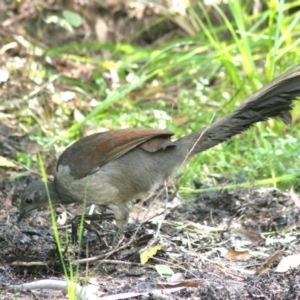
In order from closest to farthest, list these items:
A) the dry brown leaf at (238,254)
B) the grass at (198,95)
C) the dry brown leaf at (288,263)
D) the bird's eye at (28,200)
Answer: the dry brown leaf at (288,263), the dry brown leaf at (238,254), the bird's eye at (28,200), the grass at (198,95)

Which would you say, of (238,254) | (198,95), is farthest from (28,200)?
(198,95)

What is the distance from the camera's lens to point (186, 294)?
13.3ft

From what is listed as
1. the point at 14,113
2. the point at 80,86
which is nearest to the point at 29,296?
the point at 14,113

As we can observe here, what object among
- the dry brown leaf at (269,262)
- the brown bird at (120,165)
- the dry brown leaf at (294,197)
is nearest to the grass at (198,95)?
the dry brown leaf at (294,197)

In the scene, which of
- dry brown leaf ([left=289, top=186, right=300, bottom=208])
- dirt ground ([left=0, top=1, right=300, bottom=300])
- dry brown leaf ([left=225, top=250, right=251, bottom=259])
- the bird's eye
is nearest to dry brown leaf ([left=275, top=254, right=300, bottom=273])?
dirt ground ([left=0, top=1, right=300, bottom=300])

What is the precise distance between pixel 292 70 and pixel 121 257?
1.55 metres

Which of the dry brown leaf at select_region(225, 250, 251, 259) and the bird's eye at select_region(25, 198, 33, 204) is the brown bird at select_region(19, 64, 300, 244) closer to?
the bird's eye at select_region(25, 198, 33, 204)

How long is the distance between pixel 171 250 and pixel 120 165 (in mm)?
675

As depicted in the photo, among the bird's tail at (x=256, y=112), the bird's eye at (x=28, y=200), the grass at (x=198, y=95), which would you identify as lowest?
the grass at (x=198, y=95)

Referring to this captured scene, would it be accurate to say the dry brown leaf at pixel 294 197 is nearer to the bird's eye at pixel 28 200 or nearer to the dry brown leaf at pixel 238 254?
the dry brown leaf at pixel 238 254

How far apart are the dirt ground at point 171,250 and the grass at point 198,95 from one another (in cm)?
43

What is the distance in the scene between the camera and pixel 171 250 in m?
5.08

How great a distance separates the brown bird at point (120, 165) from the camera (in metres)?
5.18

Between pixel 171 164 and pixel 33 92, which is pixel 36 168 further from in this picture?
pixel 171 164
